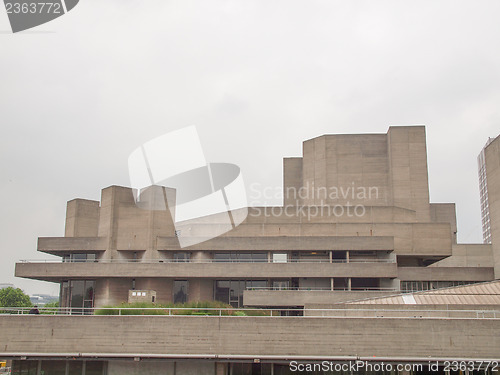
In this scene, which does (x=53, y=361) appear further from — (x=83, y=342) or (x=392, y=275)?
(x=392, y=275)

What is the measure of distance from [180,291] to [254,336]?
29463 mm

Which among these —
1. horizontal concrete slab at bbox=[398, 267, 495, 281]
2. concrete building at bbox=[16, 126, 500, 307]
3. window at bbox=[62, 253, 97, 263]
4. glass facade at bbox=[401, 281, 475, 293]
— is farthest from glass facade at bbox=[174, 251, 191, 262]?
glass facade at bbox=[401, 281, 475, 293]

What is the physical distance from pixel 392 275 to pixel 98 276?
92.8 ft

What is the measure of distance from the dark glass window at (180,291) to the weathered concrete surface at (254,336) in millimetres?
27756

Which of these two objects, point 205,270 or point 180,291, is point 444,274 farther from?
point 180,291

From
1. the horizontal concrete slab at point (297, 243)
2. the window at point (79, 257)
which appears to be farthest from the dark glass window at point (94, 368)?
the window at point (79, 257)

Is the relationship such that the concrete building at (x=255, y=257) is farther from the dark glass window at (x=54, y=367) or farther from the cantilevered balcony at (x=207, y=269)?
the dark glass window at (x=54, y=367)

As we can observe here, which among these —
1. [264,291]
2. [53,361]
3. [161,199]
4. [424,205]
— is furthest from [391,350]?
[424,205]

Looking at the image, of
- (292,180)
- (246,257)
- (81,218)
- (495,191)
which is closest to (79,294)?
(81,218)

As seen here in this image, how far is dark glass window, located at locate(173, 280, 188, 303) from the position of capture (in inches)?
2045

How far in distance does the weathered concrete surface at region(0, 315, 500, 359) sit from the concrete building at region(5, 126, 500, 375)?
0.05 m

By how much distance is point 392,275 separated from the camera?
156 feet

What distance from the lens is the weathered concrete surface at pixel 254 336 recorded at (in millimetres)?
22906

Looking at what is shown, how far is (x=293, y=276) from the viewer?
4806 cm
